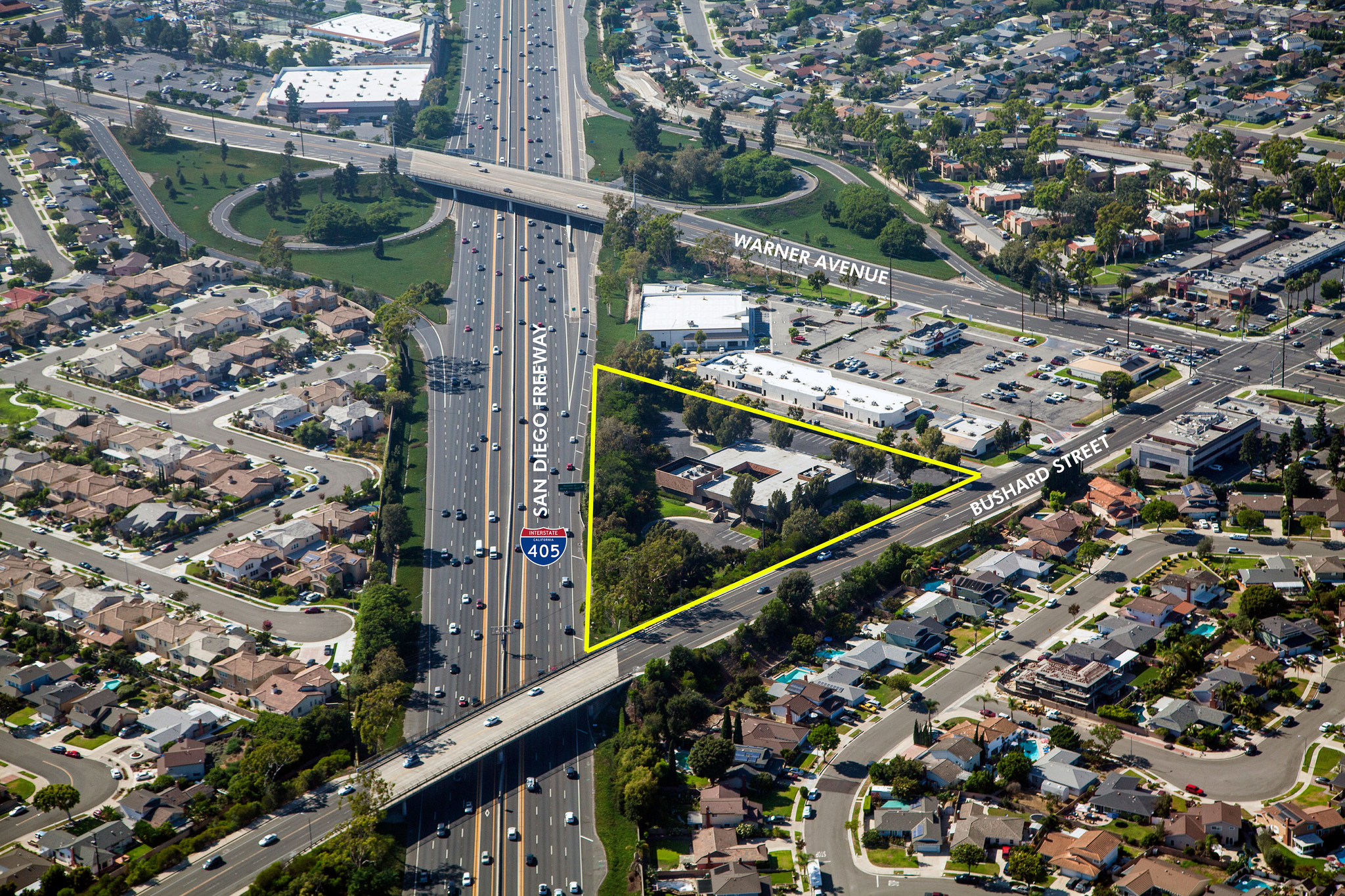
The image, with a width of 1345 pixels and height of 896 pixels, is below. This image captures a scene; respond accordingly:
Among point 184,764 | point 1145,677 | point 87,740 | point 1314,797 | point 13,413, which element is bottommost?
point 87,740

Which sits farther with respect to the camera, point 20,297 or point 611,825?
point 20,297

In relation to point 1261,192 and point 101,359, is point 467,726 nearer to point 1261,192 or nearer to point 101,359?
point 101,359

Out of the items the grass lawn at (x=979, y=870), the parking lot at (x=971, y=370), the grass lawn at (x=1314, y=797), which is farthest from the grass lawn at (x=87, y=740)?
the parking lot at (x=971, y=370)

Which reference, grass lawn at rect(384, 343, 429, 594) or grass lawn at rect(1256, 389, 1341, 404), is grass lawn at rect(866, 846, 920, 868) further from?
grass lawn at rect(1256, 389, 1341, 404)

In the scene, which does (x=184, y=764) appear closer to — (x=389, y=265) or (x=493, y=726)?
(x=493, y=726)

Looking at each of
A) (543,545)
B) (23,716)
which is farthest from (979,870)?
(23,716)

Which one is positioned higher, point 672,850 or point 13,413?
point 13,413

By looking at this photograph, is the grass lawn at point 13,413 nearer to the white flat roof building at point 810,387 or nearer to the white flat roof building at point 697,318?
the white flat roof building at point 697,318
